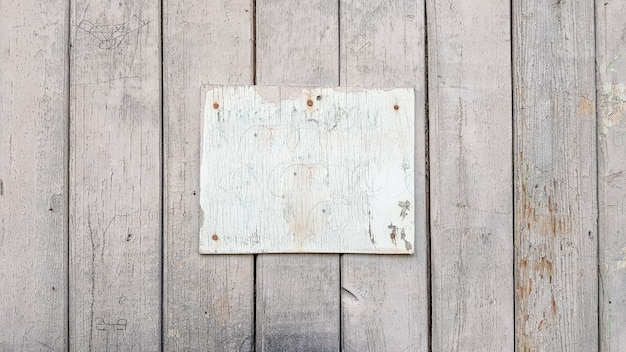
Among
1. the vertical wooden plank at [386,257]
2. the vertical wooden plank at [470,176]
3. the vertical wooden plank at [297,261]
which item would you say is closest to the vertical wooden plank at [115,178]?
the vertical wooden plank at [297,261]

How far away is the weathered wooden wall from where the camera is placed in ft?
2.93

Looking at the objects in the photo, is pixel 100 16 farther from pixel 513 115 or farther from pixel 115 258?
pixel 513 115

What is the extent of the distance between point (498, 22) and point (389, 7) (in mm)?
179

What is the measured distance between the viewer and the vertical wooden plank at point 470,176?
2.99 feet

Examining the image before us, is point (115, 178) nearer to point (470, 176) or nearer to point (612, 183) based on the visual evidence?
point (470, 176)

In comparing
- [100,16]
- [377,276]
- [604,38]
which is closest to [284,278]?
[377,276]

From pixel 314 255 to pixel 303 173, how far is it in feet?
0.44

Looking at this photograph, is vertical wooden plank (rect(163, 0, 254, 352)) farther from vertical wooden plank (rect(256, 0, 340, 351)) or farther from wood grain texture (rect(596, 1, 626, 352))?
wood grain texture (rect(596, 1, 626, 352))

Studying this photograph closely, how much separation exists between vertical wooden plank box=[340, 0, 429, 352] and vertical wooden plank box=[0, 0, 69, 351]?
1.49 feet

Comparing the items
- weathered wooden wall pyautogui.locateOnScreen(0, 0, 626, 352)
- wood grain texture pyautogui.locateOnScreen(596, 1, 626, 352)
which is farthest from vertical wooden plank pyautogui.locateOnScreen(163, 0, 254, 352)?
wood grain texture pyautogui.locateOnScreen(596, 1, 626, 352)

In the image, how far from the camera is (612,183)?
91 cm

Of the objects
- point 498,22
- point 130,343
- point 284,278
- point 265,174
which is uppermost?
point 498,22

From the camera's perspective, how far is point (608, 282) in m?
0.91

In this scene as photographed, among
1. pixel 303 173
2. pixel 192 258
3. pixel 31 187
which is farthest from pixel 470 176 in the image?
pixel 31 187
